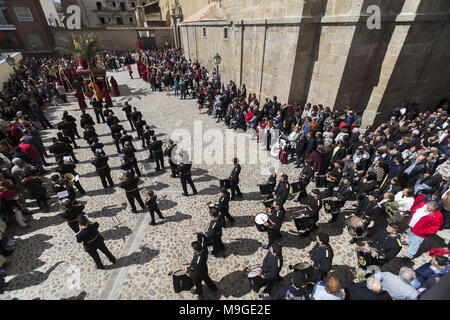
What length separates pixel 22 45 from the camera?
113 feet

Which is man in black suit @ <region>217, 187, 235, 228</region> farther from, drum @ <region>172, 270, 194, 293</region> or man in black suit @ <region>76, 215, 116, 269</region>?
man in black suit @ <region>76, 215, 116, 269</region>

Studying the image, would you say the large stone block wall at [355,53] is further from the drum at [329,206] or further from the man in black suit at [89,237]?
the man in black suit at [89,237]

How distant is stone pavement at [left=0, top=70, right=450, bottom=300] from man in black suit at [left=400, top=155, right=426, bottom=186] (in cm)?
171

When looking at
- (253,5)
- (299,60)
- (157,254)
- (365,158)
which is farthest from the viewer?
(253,5)

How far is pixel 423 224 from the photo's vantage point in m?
5.30

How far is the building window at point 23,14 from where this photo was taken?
32.7 m

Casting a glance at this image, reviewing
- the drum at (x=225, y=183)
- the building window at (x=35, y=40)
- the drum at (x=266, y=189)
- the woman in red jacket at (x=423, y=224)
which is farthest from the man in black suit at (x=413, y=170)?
the building window at (x=35, y=40)

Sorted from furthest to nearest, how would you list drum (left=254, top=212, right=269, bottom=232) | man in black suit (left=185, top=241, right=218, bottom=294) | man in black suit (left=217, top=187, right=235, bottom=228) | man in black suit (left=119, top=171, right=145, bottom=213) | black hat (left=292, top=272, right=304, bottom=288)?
man in black suit (left=119, top=171, right=145, bottom=213) < man in black suit (left=217, top=187, right=235, bottom=228) < drum (left=254, top=212, right=269, bottom=232) < man in black suit (left=185, top=241, right=218, bottom=294) < black hat (left=292, top=272, right=304, bottom=288)

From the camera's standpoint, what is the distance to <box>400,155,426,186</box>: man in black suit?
693cm

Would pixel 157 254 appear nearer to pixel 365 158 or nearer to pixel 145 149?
pixel 145 149

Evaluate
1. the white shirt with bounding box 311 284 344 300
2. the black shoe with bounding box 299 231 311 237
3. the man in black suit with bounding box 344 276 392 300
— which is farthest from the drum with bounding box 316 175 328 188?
the white shirt with bounding box 311 284 344 300

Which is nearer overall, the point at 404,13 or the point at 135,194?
the point at 135,194

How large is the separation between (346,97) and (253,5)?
943 cm

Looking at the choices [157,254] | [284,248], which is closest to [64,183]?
[157,254]
